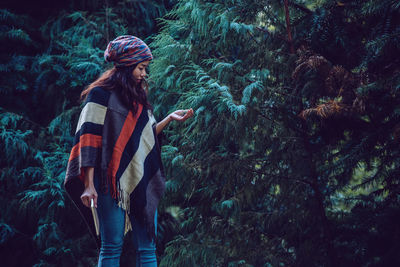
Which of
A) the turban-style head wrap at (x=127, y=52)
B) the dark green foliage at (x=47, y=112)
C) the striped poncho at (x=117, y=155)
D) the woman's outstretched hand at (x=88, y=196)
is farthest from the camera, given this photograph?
the dark green foliage at (x=47, y=112)

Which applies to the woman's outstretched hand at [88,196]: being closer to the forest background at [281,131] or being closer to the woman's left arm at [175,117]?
the woman's left arm at [175,117]

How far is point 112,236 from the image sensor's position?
2461mm

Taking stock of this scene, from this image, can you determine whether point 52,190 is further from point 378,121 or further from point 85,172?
point 378,121

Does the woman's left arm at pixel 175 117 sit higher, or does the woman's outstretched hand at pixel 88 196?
the woman's left arm at pixel 175 117

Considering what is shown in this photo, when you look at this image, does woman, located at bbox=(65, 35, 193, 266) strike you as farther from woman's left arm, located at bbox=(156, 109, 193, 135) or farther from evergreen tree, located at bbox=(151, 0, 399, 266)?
evergreen tree, located at bbox=(151, 0, 399, 266)

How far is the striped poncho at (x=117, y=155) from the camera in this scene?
2.48m

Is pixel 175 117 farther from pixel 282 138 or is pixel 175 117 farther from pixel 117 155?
pixel 282 138

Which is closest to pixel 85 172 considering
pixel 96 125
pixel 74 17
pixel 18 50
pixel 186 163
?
pixel 96 125

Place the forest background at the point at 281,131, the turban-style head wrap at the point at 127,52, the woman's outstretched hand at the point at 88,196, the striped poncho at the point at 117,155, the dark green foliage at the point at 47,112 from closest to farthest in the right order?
the woman's outstretched hand at the point at 88,196 < the striped poncho at the point at 117,155 < the turban-style head wrap at the point at 127,52 < the forest background at the point at 281,131 < the dark green foliage at the point at 47,112

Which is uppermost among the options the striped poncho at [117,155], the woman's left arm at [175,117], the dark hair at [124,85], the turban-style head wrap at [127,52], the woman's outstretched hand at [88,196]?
the turban-style head wrap at [127,52]

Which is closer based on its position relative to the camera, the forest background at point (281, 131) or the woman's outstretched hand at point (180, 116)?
the woman's outstretched hand at point (180, 116)

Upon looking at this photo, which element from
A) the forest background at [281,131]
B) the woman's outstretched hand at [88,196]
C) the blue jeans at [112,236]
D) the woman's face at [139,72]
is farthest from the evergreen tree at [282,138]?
the woman's outstretched hand at [88,196]

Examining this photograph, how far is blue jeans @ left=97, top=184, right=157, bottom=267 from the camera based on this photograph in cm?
246

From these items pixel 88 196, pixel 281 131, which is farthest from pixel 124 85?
pixel 281 131
